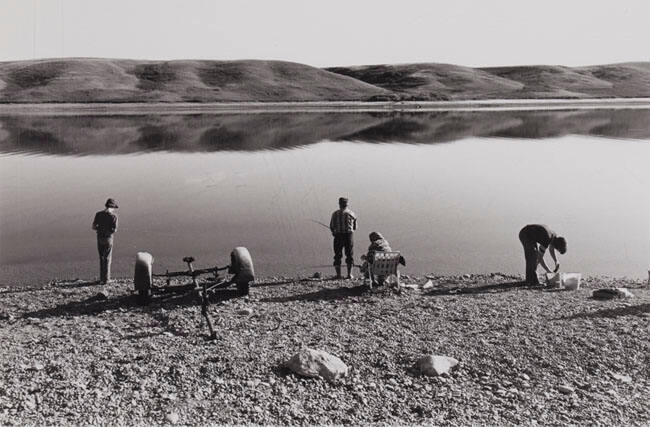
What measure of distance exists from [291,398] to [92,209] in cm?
1904

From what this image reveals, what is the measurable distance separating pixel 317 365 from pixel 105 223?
7345 millimetres

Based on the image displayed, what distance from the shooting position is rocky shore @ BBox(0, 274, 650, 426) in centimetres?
823

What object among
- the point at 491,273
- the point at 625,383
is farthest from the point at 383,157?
the point at 625,383

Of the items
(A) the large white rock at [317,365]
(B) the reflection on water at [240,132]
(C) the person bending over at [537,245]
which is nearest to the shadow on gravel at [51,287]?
(A) the large white rock at [317,365]

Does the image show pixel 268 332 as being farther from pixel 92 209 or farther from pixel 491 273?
pixel 92 209

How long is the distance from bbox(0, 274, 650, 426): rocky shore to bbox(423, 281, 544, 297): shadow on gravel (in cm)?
25

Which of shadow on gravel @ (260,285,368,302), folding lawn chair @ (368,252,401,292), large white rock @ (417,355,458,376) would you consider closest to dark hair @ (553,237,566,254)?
folding lawn chair @ (368,252,401,292)

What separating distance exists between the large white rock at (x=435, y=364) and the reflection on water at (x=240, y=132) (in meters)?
40.8

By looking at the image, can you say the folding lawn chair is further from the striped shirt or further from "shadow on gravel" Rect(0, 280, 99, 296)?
"shadow on gravel" Rect(0, 280, 99, 296)

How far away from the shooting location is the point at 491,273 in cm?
1628

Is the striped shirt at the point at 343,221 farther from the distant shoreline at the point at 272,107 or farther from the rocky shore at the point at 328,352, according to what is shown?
the distant shoreline at the point at 272,107

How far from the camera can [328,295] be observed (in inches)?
532

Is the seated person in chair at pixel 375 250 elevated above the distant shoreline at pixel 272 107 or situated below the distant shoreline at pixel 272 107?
below

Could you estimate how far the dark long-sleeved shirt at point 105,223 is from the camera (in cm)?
1440
